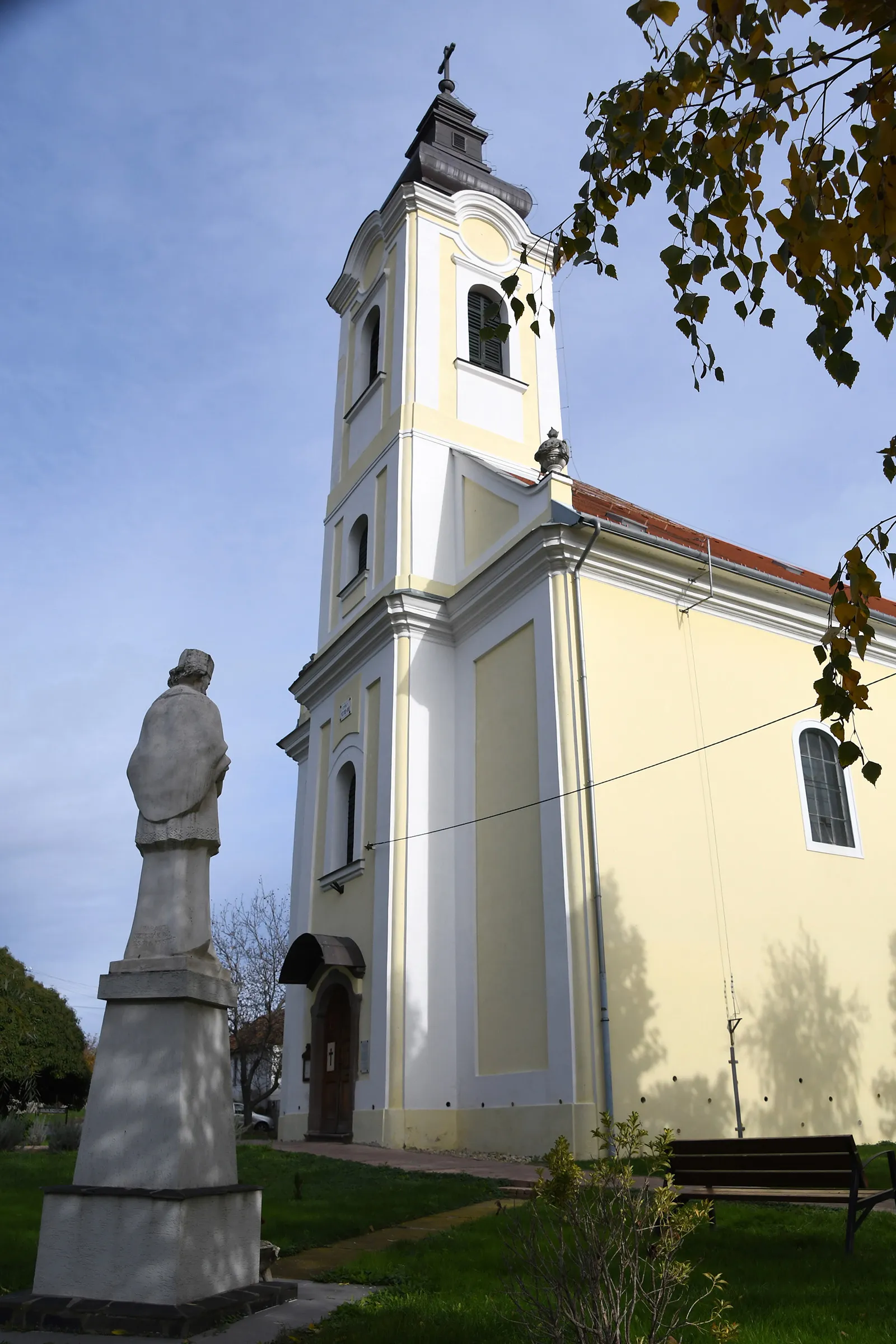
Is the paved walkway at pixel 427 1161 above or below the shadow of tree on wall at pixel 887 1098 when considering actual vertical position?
below

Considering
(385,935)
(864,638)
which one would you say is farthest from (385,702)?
(864,638)

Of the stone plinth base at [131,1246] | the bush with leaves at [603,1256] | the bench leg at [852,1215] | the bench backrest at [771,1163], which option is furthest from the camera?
the bench backrest at [771,1163]

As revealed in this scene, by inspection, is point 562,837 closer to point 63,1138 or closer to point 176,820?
point 63,1138

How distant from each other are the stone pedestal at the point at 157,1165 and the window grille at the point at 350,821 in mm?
11922

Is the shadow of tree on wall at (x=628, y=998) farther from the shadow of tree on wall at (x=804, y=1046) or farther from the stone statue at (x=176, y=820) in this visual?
the stone statue at (x=176, y=820)

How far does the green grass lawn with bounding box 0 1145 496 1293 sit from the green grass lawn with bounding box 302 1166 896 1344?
34.3 inches

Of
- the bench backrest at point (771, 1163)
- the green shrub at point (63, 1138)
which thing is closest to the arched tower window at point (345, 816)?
the green shrub at point (63, 1138)

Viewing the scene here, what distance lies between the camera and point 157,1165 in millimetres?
5105

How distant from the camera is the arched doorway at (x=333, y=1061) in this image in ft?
50.7

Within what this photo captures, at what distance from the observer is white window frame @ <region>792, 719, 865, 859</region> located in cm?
1570

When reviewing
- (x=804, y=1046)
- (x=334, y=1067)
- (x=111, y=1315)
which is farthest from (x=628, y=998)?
(x=111, y=1315)

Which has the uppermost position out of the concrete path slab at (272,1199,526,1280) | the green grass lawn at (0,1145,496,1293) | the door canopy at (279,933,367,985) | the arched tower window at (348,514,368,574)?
the arched tower window at (348,514,368,574)

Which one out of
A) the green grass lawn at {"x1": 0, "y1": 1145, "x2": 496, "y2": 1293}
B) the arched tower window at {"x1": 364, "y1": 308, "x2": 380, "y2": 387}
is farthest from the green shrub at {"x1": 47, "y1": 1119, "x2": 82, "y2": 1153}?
the arched tower window at {"x1": 364, "y1": 308, "x2": 380, "y2": 387}

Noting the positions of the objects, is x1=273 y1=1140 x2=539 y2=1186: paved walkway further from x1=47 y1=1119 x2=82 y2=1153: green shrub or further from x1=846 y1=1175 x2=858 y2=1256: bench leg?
x1=846 y1=1175 x2=858 y2=1256: bench leg
